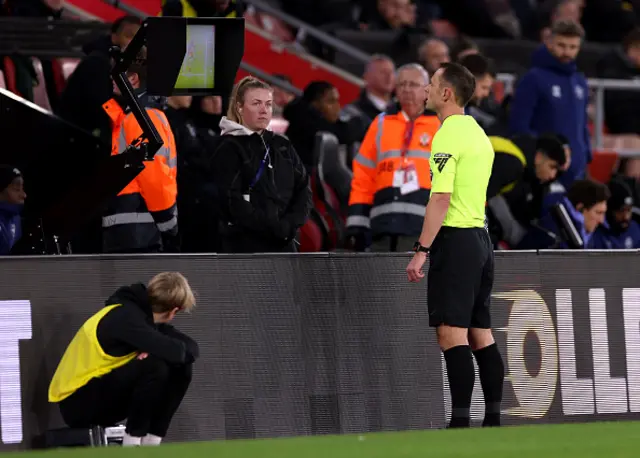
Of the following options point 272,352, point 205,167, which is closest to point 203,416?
point 272,352

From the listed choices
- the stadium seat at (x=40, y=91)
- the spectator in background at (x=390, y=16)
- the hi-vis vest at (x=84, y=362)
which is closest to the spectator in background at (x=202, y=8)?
the stadium seat at (x=40, y=91)

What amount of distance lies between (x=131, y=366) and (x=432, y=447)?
2.02 meters

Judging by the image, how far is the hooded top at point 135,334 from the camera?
29.2 ft

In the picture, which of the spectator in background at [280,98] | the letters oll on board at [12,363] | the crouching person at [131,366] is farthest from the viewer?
the spectator in background at [280,98]

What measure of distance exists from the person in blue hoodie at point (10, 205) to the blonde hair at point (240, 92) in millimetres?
1509

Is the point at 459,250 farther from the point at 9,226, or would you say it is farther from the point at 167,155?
the point at 9,226

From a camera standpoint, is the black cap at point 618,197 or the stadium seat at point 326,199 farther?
the black cap at point 618,197

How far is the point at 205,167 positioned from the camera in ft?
38.4

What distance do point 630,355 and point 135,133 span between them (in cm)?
364

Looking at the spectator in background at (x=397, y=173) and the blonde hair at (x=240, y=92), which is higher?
the blonde hair at (x=240, y=92)

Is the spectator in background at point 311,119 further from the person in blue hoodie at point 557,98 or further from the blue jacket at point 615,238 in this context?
the blue jacket at point 615,238

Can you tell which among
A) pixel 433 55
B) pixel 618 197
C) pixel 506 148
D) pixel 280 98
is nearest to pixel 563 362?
pixel 506 148

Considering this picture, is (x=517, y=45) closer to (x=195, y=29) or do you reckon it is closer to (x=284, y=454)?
(x=195, y=29)

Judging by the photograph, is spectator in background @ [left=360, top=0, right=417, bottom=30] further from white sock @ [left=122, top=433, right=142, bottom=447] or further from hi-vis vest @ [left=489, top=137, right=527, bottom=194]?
white sock @ [left=122, top=433, right=142, bottom=447]
